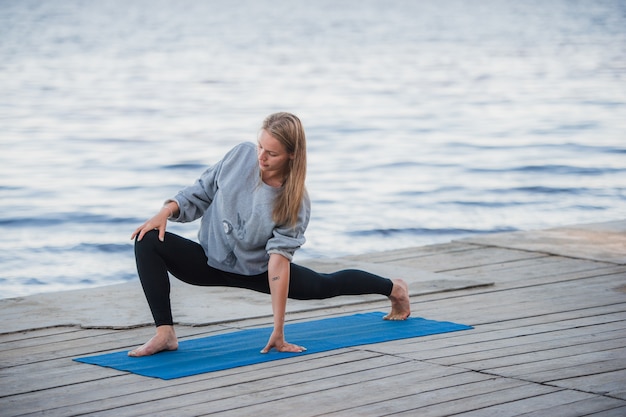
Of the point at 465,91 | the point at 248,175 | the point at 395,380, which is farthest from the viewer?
the point at 465,91

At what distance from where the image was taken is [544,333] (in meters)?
4.43

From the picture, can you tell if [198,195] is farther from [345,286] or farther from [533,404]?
[533,404]

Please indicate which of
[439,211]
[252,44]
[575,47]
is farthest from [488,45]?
[439,211]

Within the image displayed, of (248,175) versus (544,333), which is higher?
(248,175)

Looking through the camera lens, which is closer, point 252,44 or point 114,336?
point 114,336

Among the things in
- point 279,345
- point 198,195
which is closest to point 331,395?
point 279,345

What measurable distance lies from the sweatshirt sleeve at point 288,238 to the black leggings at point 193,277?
213 mm

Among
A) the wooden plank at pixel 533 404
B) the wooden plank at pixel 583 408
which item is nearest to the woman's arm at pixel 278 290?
the wooden plank at pixel 533 404

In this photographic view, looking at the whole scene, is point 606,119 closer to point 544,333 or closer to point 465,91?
point 465,91

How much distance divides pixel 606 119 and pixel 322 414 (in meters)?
16.7

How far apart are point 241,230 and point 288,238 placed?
181mm

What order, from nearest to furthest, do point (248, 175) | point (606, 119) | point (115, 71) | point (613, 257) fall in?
point (248, 175)
point (613, 257)
point (606, 119)
point (115, 71)

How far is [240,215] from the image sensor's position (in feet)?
13.6

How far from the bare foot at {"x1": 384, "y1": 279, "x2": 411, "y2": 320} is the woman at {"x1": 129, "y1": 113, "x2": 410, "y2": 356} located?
20.6 inches
